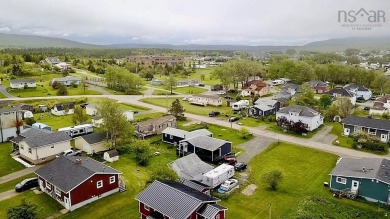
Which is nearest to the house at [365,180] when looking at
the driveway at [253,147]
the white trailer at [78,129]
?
the driveway at [253,147]

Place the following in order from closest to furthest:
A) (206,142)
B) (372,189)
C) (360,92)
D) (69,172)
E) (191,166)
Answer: (372,189) < (69,172) < (191,166) < (206,142) < (360,92)

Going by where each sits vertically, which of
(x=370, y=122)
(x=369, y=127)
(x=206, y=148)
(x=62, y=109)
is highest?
(x=62, y=109)

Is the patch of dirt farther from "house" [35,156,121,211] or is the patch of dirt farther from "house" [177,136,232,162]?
"house" [35,156,121,211]

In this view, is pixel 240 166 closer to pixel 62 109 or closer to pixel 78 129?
pixel 78 129

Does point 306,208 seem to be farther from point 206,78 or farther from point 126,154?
point 206,78

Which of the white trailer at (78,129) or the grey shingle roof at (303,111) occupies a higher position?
the grey shingle roof at (303,111)

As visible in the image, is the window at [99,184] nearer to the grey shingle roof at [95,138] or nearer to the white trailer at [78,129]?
the grey shingle roof at [95,138]

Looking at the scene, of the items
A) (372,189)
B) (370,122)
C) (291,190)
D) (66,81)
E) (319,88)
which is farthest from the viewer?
(66,81)

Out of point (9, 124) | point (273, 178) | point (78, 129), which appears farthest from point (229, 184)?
point (9, 124)
